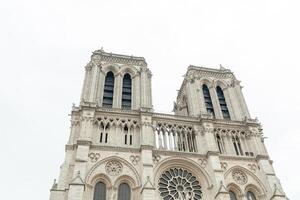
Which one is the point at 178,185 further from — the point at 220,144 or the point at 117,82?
the point at 117,82

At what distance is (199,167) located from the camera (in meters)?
28.6

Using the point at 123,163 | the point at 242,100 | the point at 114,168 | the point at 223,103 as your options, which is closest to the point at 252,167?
the point at 242,100

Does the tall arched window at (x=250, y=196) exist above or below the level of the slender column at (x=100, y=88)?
below

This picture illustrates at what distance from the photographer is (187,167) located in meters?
28.8

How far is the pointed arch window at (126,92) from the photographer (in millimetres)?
33500

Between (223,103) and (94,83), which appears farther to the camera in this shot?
(223,103)

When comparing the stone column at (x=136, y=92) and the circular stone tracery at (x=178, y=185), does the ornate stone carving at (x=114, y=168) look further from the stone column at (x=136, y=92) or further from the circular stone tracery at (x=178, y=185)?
the stone column at (x=136, y=92)

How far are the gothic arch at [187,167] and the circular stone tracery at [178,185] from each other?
1.30 ft

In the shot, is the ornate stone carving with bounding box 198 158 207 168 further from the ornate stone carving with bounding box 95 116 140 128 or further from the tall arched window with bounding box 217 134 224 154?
the ornate stone carving with bounding box 95 116 140 128

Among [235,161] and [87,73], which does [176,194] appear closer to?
[235,161]

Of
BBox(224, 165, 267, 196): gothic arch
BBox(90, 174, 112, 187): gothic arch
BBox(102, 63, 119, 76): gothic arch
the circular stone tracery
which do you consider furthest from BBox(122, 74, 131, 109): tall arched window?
BBox(224, 165, 267, 196): gothic arch

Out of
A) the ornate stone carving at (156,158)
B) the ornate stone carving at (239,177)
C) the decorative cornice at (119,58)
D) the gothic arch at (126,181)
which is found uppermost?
the decorative cornice at (119,58)

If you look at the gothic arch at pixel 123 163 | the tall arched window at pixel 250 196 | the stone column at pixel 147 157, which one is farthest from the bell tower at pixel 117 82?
the tall arched window at pixel 250 196

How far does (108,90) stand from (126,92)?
2123mm
